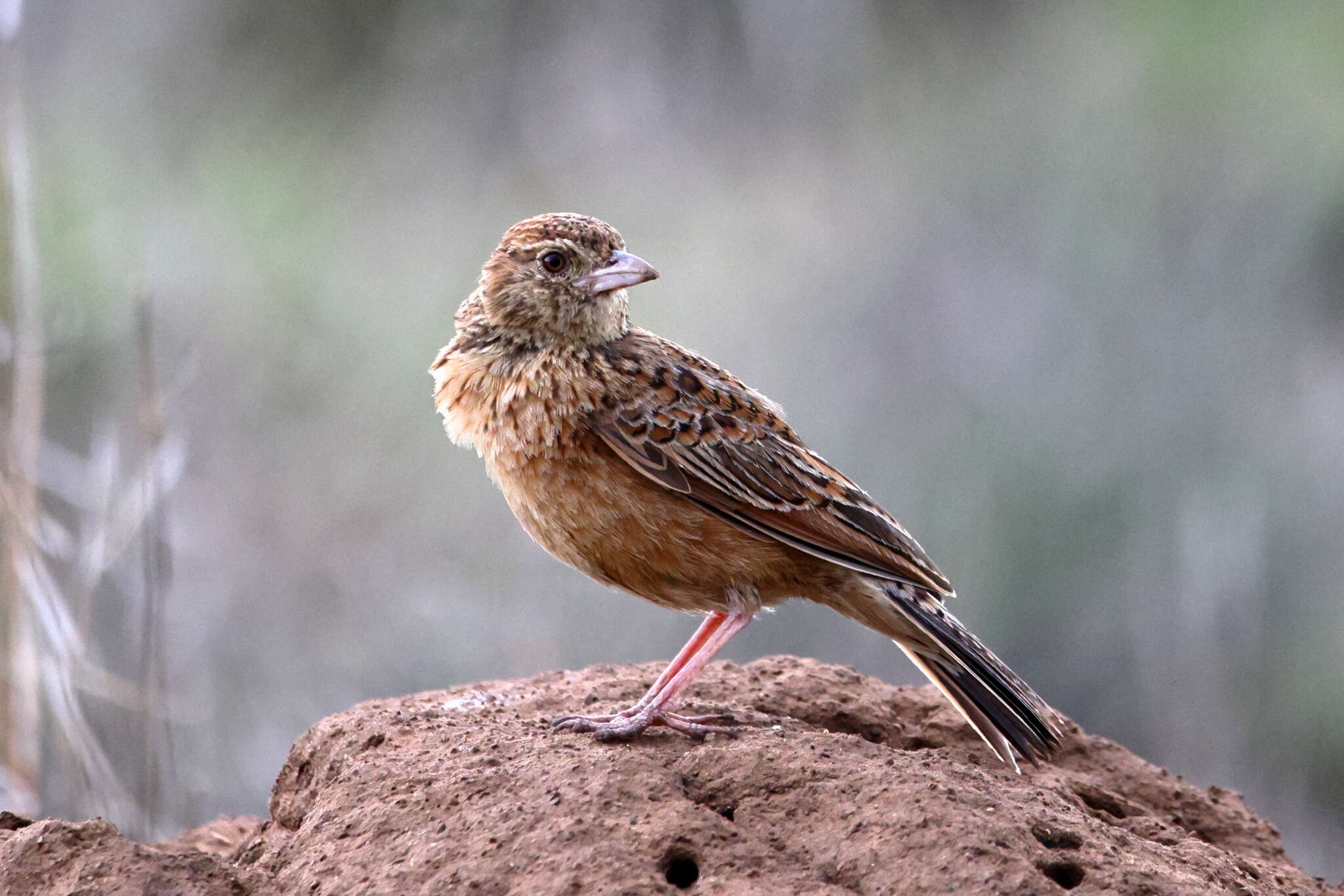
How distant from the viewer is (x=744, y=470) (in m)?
4.23

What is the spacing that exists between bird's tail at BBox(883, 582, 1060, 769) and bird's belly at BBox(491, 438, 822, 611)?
376 mm

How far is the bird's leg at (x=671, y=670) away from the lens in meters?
3.87

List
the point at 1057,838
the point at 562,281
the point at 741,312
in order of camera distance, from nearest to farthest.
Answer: the point at 1057,838 → the point at 562,281 → the point at 741,312

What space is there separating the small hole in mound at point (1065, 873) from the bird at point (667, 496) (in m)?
0.96

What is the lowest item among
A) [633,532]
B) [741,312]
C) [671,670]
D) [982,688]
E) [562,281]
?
[671,670]

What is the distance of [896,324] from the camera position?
7.00m

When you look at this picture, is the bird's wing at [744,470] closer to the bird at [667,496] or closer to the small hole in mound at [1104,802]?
the bird at [667,496]

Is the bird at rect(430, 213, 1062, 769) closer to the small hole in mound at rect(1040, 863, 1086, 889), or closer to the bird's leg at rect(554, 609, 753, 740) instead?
the bird's leg at rect(554, 609, 753, 740)

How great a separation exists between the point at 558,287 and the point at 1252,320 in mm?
3900

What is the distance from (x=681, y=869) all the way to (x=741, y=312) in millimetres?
4458

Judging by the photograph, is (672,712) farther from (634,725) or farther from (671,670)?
(634,725)

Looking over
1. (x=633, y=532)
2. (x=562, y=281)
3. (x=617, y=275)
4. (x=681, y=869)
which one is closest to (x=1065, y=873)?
(x=681, y=869)

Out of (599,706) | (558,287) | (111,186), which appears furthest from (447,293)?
(599,706)

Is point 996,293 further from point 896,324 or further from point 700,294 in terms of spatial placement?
point 700,294
